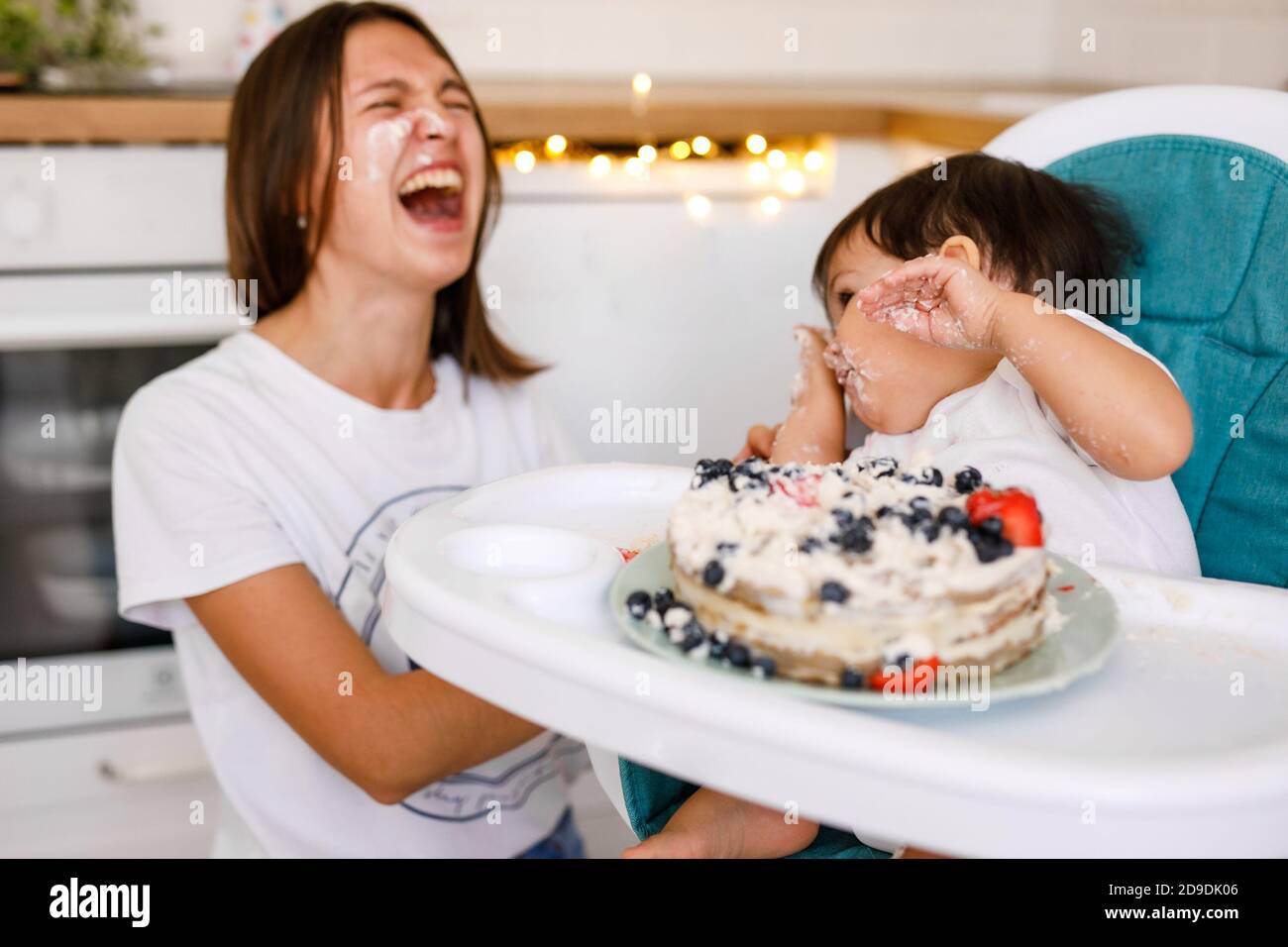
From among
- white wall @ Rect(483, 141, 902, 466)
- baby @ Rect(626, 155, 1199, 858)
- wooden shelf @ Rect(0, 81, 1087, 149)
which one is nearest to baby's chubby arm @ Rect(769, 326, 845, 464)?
baby @ Rect(626, 155, 1199, 858)

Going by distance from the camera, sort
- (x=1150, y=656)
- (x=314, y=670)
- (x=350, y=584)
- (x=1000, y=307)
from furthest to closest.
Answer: (x=350, y=584) → (x=314, y=670) → (x=1000, y=307) → (x=1150, y=656)

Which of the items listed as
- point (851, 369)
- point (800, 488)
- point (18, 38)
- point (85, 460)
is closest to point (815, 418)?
point (851, 369)

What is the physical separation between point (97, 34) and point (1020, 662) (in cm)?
197

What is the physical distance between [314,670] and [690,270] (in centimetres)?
109

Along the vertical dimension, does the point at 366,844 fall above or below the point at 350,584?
below

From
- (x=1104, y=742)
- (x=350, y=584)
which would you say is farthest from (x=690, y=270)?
(x=1104, y=742)

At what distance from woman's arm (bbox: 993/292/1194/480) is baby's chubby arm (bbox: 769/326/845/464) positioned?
0.34 meters

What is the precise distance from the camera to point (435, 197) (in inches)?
55.8

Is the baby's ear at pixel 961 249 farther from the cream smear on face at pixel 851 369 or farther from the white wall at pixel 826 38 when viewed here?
the white wall at pixel 826 38

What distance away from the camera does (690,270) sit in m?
1.99

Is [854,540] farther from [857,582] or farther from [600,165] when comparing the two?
[600,165]

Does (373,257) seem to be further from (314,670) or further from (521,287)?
(521,287)

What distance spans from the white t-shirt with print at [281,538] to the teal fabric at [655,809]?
1.38ft

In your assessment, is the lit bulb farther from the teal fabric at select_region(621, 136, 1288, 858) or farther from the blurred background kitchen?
the teal fabric at select_region(621, 136, 1288, 858)
